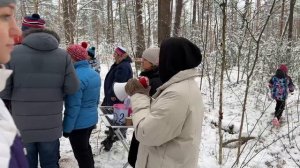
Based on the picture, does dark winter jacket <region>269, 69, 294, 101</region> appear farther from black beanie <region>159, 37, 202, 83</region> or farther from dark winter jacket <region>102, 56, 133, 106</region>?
black beanie <region>159, 37, 202, 83</region>

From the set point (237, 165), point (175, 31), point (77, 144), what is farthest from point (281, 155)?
point (175, 31)

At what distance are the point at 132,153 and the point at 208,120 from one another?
5951 mm

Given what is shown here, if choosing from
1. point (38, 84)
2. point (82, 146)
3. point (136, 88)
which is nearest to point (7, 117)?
point (136, 88)

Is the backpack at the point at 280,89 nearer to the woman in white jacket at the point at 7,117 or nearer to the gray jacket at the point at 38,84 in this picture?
the gray jacket at the point at 38,84

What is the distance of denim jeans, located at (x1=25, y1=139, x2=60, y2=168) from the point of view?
11.5 feet

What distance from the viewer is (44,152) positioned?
140 inches

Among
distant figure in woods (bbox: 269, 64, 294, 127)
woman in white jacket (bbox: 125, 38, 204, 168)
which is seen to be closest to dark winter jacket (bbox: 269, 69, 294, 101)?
distant figure in woods (bbox: 269, 64, 294, 127)

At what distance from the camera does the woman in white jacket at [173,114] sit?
7.50 ft

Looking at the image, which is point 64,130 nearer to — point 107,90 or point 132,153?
point 132,153

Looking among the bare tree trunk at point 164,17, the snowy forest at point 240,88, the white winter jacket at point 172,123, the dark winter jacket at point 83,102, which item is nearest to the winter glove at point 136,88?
the white winter jacket at point 172,123

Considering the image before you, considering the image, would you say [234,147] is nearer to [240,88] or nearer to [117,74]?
[117,74]

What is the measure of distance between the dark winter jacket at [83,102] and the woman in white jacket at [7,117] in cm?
251

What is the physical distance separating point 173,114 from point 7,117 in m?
1.32

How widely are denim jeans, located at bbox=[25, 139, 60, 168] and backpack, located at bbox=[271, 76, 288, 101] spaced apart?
7608mm
